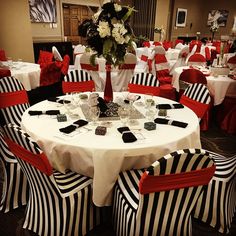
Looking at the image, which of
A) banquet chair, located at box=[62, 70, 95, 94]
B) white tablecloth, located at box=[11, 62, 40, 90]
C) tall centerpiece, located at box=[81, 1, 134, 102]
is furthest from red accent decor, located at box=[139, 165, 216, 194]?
white tablecloth, located at box=[11, 62, 40, 90]

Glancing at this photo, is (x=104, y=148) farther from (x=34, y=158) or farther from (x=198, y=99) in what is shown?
(x=198, y=99)

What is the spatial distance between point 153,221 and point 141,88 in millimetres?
2211

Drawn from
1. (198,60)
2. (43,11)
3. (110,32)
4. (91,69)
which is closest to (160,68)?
(198,60)

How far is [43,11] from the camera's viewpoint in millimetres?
8102

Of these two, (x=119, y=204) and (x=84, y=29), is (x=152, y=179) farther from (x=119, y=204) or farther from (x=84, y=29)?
(x=84, y=29)

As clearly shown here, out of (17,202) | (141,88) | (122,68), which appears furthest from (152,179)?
(122,68)

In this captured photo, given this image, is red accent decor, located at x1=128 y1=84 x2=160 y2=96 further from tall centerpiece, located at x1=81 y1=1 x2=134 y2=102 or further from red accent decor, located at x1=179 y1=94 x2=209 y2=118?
tall centerpiece, located at x1=81 y1=1 x2=134 y2=102

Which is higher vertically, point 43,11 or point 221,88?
point 43,11

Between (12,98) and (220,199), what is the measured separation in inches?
95.0

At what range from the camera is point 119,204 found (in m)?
1.70

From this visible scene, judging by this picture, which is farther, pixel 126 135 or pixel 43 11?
pixel 43 11

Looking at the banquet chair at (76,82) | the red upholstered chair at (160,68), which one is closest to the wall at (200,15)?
the red upholstered chair at (160,68)

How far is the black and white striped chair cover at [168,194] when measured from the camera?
4.07ft

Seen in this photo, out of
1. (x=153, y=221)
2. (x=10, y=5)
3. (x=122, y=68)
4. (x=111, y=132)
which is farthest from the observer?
(x=10, y=5)
